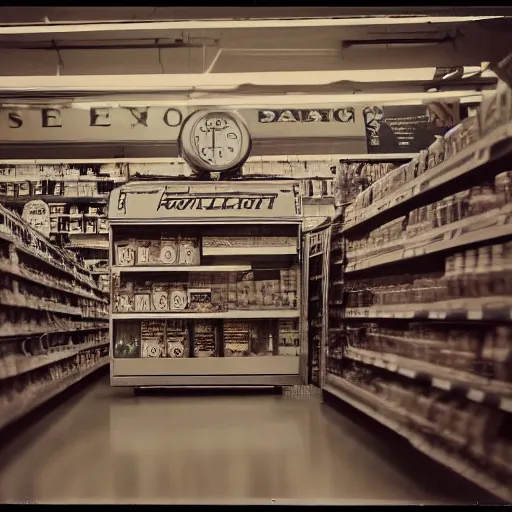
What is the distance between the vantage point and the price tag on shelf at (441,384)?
86.2 inches

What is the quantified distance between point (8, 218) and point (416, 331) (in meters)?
2.05

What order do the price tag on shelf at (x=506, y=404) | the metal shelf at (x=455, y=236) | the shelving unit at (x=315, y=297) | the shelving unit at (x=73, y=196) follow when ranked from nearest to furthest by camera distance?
the price tag on shelf at (x=506, y=404) < the metal shelf at (x=455, y=236) < the shelving unit at (x=73, y=196) < the shelving unit at (x=315, y=297)

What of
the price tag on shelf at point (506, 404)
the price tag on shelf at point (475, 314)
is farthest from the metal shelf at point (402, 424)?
the price tag on shelf at point (475, 314)

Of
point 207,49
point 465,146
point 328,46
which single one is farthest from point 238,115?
point 465,146

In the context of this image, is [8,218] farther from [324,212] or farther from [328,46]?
[328,46]

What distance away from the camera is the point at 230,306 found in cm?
285

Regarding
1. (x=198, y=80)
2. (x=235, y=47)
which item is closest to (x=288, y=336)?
(x=198, y=80)

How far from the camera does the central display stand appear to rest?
9.25ft

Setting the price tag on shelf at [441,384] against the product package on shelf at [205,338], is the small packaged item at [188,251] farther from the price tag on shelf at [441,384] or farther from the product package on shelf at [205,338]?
the price tag on shelf at [441,384]

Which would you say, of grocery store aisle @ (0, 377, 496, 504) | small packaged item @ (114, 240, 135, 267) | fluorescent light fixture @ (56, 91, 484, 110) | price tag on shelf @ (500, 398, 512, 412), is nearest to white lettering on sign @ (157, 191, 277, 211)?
small packaged item @ (114, 240, 135, 267)

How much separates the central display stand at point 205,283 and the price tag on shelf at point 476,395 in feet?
3.22

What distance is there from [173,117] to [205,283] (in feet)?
2.89

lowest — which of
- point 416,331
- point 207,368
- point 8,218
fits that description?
point 207,368

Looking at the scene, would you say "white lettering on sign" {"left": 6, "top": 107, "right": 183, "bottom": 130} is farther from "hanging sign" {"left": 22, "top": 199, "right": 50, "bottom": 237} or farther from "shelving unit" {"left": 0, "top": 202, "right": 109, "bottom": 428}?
"shelving unit" {"left": 0, "top": 202, "right": 109, "bottom": 428}
